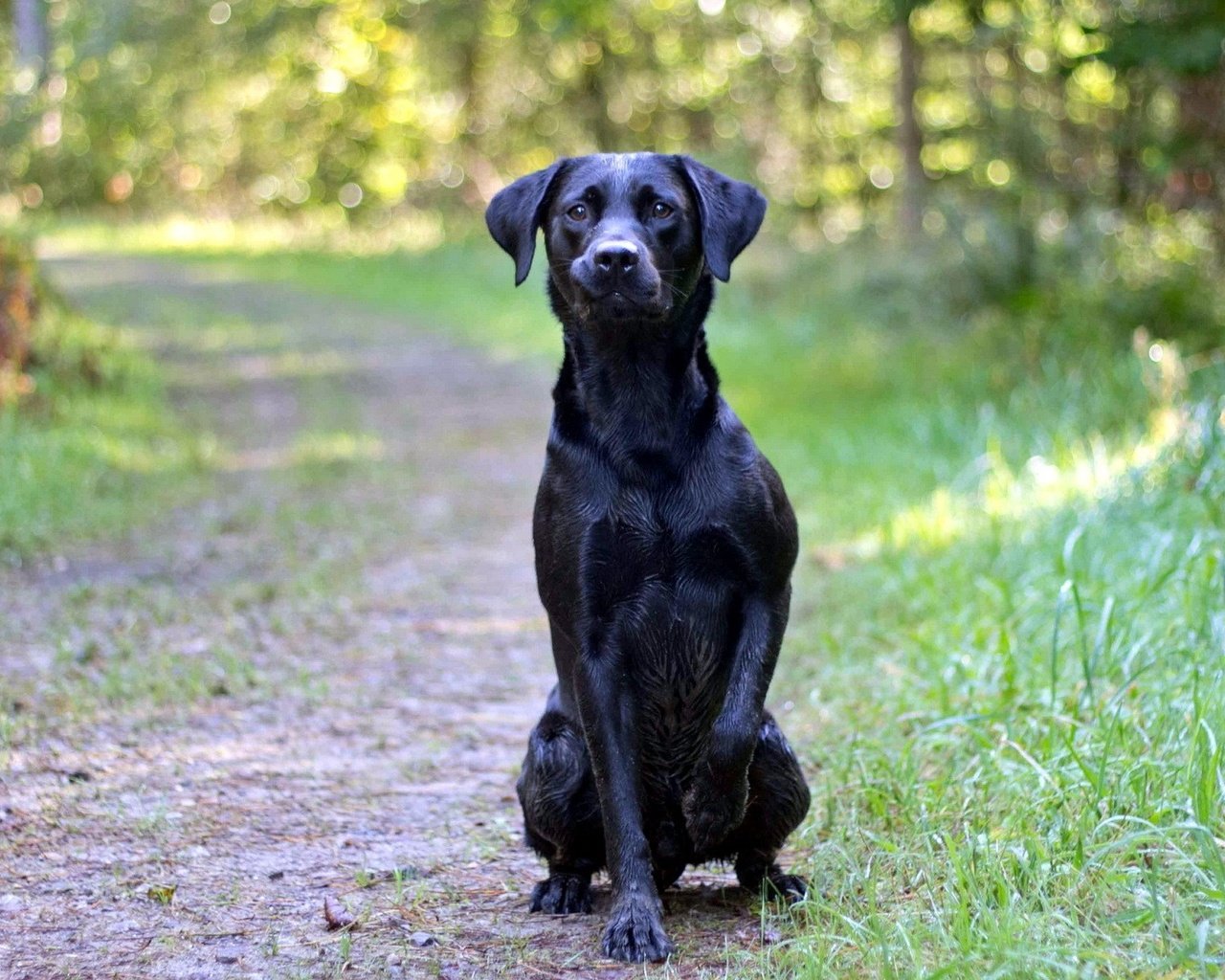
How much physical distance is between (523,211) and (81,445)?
536 centimetres

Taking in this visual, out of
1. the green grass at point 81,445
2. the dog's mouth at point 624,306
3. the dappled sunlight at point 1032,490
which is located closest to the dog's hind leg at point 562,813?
the dog's mouth at point 624,306

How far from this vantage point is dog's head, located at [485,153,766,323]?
3279mm

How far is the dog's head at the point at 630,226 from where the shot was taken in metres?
3.28

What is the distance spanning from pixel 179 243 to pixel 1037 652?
74.6 ft

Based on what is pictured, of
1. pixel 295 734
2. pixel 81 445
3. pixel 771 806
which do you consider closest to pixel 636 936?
pixel 771 806

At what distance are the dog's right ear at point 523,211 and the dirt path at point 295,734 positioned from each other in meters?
1.54

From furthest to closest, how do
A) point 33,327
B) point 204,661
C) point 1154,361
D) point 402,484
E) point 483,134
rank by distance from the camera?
1. point 483,134
2. point 33,327
3. point 402,484
4. point 1154,361
5. point 204,661

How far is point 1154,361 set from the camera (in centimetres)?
706

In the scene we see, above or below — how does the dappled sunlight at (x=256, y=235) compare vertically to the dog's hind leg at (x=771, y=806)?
above

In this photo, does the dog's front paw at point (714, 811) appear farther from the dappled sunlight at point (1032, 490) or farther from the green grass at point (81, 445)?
the green grass at point (81, 445)

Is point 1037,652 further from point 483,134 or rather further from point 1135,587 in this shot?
point 483,134

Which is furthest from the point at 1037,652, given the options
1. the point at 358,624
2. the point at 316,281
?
the point at 316,281

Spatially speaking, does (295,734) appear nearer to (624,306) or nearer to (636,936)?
→ (636,936)

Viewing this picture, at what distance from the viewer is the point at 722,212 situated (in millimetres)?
3498
